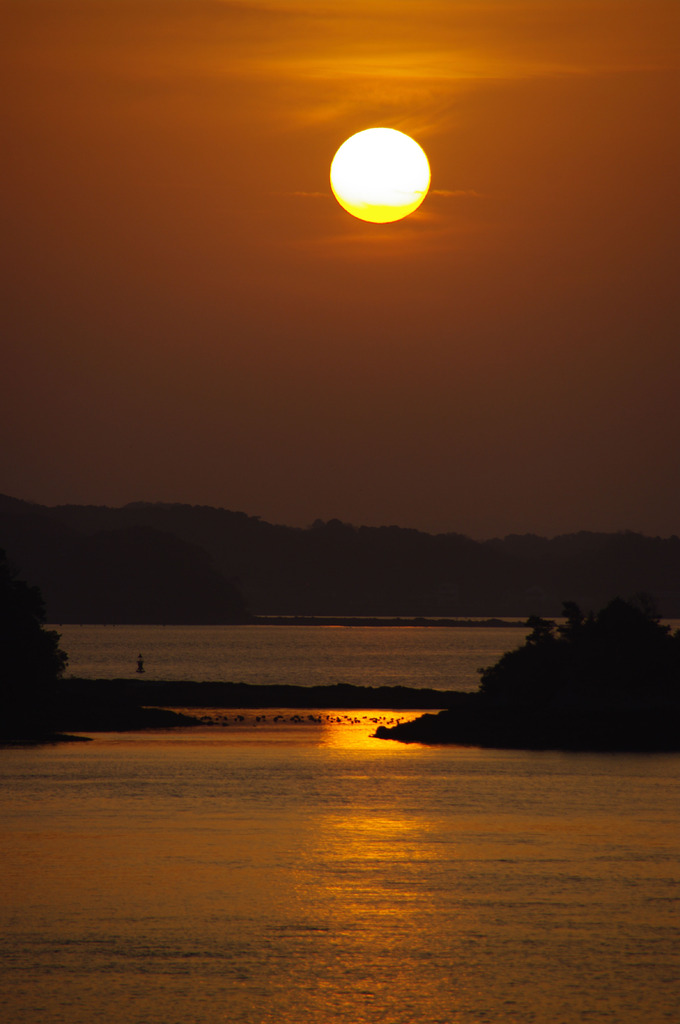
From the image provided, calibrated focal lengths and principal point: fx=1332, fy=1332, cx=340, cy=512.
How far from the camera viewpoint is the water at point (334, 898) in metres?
23.3

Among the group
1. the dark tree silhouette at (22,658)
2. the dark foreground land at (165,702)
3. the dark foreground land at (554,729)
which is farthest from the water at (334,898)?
the dark foreground land at (165,702)

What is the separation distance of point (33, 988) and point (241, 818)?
21.4 metres

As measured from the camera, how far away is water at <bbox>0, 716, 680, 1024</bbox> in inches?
918

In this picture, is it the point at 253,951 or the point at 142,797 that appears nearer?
the point at 253,951

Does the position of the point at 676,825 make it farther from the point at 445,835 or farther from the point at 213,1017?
the point at 213,1017

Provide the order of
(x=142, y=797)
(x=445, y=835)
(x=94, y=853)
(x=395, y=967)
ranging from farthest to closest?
(x=142, y=797) → (x=445, y=835) → (x=94, y=853) → (x=395, y=967)

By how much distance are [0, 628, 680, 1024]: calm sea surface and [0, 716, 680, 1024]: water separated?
0.08 meters

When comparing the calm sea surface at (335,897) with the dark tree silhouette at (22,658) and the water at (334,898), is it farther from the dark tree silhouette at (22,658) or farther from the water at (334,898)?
the dark tree silhouette at (22,658)

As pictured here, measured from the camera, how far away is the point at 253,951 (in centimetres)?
2667

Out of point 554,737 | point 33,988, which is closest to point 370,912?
point 33,988

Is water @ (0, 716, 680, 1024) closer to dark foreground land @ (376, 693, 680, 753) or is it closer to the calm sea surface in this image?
the calm sea surface

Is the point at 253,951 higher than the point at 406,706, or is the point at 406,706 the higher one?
the point at 406,706

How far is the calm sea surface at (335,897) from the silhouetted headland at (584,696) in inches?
690

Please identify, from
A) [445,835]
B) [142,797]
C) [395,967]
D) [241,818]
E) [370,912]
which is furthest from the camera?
[142,797]
